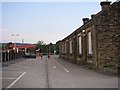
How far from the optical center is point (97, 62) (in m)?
26.8

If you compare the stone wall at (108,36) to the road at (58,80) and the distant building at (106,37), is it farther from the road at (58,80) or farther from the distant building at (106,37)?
the road at (58,80)

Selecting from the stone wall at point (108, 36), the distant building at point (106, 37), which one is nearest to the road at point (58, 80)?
the distant building at point (106, 37)

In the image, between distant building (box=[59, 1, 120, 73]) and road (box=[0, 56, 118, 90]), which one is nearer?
road (box=[0, 56, 118, 90])

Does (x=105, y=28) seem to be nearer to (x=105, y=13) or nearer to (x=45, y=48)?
(x=105, y=13)

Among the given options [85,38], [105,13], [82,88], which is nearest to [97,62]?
[105,13]

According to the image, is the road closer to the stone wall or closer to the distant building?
the distant building

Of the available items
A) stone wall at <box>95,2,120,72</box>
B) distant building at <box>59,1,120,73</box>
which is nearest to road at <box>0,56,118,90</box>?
distant building at <box>59,1,120,73</box>

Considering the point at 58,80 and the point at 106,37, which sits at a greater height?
the point at 106,37

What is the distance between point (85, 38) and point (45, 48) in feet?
421

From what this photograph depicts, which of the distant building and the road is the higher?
the distant building

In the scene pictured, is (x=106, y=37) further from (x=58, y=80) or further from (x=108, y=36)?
(x=58, y=80)

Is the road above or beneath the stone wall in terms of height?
beneath

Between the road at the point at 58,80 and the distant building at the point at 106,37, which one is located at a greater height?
the distant building at the point at 106,37

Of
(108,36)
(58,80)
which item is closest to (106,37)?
(108,36)
